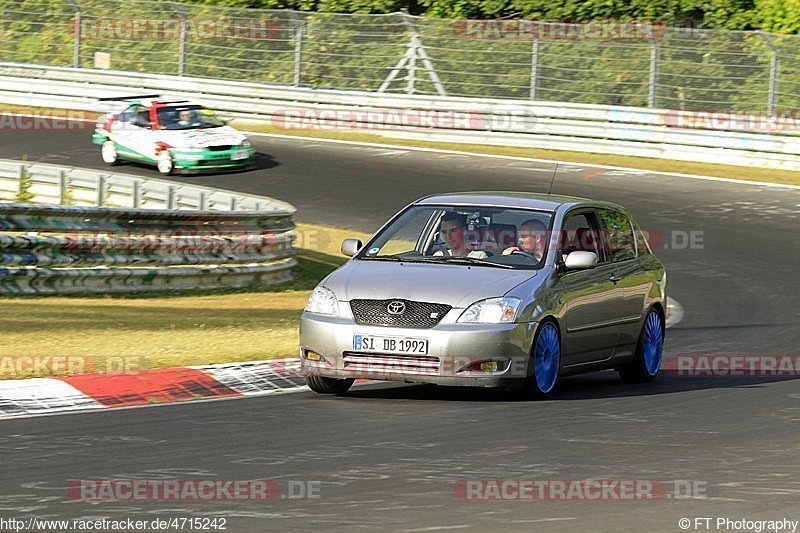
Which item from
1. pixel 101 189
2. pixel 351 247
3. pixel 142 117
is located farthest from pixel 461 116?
pixel 351 247

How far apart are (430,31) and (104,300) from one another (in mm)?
18126

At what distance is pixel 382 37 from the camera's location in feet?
107

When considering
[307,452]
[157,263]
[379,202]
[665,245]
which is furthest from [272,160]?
[307,452]

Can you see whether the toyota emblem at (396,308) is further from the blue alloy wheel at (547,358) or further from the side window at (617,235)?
the side window at (617,235)

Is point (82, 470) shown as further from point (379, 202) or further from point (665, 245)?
point (379, 202)

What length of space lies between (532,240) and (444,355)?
147cm

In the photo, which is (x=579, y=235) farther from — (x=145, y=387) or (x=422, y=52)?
(x=422, y=52)

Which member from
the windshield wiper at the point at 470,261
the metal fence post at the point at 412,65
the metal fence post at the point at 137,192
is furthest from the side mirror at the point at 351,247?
the metal fence post at the point at 412,65

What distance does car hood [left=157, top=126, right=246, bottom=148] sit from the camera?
27.3 m

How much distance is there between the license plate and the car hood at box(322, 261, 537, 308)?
292mm

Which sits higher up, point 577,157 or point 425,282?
point 425,282

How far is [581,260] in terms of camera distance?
10875 millimetres

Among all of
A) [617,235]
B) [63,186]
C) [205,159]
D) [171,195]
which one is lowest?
[205,159]

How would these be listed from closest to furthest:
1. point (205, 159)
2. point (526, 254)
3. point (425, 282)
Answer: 1. point (425, 282)
2. point (526, 254)
3. point (205, 159)
